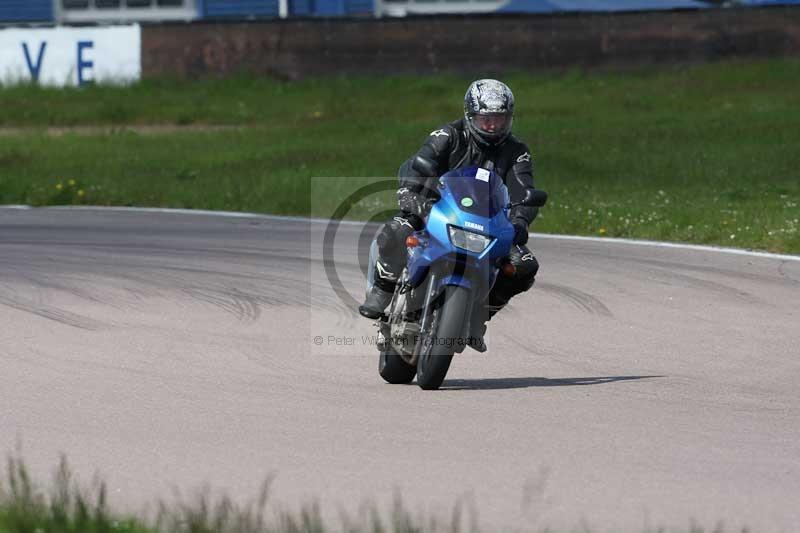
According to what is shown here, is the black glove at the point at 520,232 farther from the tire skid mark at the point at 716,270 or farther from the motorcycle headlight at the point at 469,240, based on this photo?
the tire skid mark at the point at 716,270

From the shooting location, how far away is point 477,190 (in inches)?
334

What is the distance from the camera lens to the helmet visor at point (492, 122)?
8734 mm

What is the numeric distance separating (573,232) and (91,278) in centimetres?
675

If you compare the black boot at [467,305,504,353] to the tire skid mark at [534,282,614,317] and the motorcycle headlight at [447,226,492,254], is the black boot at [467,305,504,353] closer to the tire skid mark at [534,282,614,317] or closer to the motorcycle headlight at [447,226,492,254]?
the motorcycle headlight at [447,226,492,254]

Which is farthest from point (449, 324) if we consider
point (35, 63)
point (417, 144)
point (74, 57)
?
point (35, 63)

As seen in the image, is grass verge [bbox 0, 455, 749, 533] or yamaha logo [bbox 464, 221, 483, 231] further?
yamaha logo [bbox 464, 221, 483, 231]

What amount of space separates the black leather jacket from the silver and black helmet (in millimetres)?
109

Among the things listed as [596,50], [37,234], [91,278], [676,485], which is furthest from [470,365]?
[596,50]

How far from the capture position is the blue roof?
125 feet

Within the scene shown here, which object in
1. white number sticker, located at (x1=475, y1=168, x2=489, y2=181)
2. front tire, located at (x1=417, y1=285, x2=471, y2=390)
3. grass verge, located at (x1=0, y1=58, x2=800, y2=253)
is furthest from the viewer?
grass verge, located at (x1=0, y1=58, x2=800, y2=253)

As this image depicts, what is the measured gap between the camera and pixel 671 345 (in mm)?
10531

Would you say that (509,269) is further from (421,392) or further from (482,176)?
(421,392)

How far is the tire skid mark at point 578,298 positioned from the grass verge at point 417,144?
3.79 metres

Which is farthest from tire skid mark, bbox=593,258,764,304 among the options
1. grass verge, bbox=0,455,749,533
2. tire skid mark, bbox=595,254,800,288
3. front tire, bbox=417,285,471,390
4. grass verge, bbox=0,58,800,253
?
grass verge, bbox=0,455,749,533
